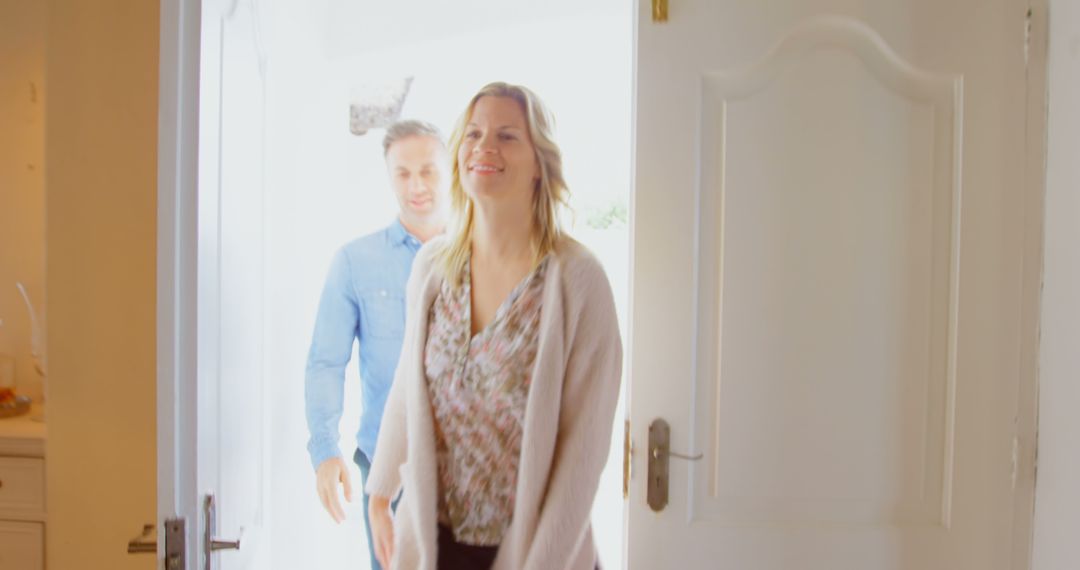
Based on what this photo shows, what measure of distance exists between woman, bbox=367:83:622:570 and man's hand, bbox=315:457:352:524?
231 millimetres

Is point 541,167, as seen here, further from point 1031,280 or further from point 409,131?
point 1031,280

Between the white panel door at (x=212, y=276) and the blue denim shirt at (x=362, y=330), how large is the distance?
244mm

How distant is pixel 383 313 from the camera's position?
163 centimetres

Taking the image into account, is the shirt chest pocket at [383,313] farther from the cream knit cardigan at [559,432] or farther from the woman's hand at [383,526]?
the woman's hand at [383,526]

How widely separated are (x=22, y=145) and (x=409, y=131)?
131 centimetres

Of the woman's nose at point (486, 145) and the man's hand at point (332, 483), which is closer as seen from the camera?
the woman's nose at point (486, 145)

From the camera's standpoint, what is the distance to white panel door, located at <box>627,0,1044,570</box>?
129 cm

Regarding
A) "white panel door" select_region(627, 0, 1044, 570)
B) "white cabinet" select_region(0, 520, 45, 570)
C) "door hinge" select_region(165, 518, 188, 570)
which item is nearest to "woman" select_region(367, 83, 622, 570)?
"white panel door" select_region(627, 0, 1044, 570)

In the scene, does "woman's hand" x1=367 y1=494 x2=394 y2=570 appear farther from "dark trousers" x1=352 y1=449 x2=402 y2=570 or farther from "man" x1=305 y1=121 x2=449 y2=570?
"man" x1=305 y1=121 x2=449 y2=570

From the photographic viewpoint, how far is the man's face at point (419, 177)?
1.64 m

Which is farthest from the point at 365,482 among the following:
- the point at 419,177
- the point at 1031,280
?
the point at 1031,280

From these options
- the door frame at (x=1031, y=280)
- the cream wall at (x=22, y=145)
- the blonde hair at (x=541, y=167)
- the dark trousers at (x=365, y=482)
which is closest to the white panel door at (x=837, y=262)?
the door frame at (x=1031, y=280)

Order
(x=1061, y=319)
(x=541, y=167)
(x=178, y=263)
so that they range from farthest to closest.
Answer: (x=541, y=167) < (x=1061, y=319) < (x=178, y=263)

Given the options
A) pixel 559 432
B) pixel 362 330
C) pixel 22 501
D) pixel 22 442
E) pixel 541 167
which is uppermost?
pixel 541 167
